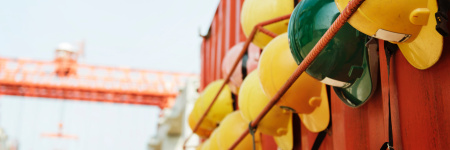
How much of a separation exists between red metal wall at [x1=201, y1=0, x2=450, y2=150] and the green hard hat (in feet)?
0.26

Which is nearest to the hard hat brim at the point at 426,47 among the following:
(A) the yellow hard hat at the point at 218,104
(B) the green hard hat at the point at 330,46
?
(B) the green hard hat at the point at 330,46

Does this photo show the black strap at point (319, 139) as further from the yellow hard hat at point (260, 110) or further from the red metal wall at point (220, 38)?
the red metal wall at point (220, 38)

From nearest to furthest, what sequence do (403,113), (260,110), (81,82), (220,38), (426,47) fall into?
1. (426,47)
2. (403,113)
3. (260,110)
4. (220,38)
5. (81,82)

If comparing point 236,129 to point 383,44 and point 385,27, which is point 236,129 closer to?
point 383,44

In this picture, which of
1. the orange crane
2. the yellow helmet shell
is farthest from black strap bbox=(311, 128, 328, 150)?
the orange crane

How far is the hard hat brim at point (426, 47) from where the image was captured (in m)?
1.44

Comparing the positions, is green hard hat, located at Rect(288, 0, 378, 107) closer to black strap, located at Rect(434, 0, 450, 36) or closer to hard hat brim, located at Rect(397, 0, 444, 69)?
hard hat brim, located at Rect(397, 0, 444, 69)

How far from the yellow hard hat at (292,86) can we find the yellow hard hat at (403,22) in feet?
2.24

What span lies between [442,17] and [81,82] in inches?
829

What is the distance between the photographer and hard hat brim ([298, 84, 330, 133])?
2262 mm

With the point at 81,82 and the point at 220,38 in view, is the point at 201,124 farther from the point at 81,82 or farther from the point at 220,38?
the point at 81,82

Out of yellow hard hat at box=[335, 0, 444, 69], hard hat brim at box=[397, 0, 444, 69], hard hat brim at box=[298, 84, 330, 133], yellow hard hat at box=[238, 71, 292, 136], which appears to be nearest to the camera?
yellow hard hat at box=[335, 0, 444, 69]

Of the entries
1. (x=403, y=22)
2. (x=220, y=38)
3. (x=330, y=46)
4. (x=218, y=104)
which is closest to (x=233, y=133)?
(x=218, y=104)

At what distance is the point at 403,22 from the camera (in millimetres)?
1363
